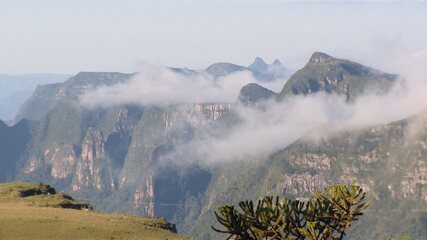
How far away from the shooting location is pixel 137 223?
112 m

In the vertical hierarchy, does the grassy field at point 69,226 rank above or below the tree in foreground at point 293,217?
below

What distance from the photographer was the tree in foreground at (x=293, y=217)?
2975 centimetres

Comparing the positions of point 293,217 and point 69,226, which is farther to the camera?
point 69,226

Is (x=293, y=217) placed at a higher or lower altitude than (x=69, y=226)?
higher

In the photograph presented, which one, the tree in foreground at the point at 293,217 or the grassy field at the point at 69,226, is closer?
the tree in foreground at the point at 293,217

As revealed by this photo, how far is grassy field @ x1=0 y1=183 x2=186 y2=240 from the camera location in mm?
94938

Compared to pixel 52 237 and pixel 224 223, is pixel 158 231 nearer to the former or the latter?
pixel 52 237

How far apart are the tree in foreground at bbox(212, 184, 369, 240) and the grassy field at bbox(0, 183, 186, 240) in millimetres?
66659

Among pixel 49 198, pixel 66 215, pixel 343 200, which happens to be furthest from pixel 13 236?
pixel 343 200

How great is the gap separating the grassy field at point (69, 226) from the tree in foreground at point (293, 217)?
66659 mm

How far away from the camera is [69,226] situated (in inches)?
3910

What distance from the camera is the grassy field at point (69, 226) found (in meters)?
94.9

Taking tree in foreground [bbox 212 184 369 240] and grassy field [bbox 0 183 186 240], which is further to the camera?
grassy field [bbox 0 183 186 240]

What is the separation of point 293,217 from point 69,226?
7416 centimetres
